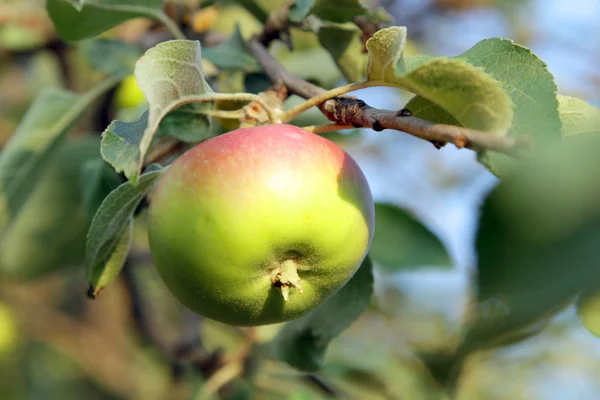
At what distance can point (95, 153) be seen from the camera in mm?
1223

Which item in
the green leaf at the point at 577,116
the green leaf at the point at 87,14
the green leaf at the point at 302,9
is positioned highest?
the green leaf at the point at 577,116

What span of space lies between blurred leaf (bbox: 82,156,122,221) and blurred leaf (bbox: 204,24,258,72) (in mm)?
203

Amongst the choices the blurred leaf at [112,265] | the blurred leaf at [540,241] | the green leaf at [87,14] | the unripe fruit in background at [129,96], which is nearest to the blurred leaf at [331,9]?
the green leaf at [87,14]

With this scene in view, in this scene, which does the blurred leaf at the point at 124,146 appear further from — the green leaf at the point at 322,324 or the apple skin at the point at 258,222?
the green leaf at the point at 322,324

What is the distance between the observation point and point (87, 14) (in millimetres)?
883

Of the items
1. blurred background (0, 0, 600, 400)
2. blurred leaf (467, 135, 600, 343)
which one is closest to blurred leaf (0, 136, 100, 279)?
blurred background (0, 0, 600, 400)

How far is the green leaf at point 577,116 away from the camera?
1.84 ft

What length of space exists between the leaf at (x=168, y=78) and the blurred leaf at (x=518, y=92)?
205mm

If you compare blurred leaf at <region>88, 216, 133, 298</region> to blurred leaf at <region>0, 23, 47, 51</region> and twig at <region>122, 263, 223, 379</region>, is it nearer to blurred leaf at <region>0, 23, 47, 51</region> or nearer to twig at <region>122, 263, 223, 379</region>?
twig at <region>122, 263, 223, 379</region>

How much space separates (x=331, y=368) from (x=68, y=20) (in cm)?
84

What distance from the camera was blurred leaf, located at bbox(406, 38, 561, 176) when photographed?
526 mm

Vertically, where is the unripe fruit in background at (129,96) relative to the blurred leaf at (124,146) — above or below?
below

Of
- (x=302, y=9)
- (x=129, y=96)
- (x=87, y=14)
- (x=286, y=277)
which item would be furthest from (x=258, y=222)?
(x=129, y=96)

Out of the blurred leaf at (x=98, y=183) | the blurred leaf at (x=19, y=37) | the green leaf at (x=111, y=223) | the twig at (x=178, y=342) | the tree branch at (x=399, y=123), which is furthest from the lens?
the blurred leaf at (x=19, y=37)
